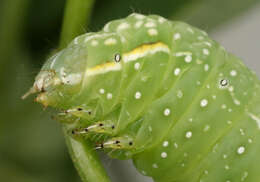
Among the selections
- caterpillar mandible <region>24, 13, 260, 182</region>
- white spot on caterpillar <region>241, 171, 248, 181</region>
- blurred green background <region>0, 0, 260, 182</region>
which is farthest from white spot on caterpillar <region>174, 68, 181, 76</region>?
blurred green background <region>0, 0, 260, 182</region>

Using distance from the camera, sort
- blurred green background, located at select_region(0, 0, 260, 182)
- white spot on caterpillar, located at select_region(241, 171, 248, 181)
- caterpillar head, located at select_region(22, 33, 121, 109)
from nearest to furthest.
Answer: caterpillar head, located at select_region(22, 33, 121, 109)
white spot on caterpillar, located at select_region(241, 171, 248, 181)
blurred green background, located at select_region(0, 0, 260, 182)

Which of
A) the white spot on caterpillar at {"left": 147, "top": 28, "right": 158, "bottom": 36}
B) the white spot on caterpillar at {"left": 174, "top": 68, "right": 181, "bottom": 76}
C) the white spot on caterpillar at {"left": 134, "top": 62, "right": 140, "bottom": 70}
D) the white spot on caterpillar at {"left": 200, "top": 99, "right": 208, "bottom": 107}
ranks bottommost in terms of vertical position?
the white spot on caterpillar at {"left": 200, "top": 99, "right": 208, "bottom": 107}

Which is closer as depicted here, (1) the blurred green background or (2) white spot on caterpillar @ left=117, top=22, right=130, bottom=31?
(2) white spot on caterpillar @ left=117, top=22, right=130, bottom=31

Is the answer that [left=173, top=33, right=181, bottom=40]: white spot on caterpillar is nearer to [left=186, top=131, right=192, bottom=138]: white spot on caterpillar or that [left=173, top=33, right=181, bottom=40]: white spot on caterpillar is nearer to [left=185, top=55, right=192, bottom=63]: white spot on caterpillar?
[left=185, top=55, right=192, bottom=63]: white spot on caterpillar

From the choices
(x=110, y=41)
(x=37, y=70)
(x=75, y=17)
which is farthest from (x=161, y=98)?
(x=37, y=70)

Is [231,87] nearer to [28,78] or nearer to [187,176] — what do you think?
[187,176]

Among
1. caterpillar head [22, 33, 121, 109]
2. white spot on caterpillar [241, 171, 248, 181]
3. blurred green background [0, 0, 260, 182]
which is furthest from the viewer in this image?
blurred green background [0, 0, 260, 182]

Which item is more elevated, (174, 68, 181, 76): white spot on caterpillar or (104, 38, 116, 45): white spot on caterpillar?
(104, 38, 116, 45): white spot on caterpillar
